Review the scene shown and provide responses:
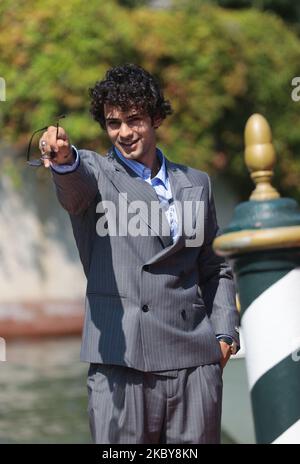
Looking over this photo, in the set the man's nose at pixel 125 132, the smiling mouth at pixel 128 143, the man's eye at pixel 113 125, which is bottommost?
the smiling mouth at pixel 128 143

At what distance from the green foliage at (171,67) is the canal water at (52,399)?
2.69m

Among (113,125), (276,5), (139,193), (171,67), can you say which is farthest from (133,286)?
(276,5)

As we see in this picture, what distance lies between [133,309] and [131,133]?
1.68ft

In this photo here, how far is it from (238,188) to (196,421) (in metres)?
9.75

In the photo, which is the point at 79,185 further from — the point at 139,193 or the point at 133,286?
the point at 133,286

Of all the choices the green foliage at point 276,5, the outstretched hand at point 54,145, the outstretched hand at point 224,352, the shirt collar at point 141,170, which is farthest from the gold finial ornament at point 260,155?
the green foliage at point 276,5

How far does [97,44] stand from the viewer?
1098cm

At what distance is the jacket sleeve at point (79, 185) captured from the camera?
271 cm

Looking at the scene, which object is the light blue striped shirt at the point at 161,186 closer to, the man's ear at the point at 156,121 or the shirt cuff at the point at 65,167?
the man's ear at the point at 156,121

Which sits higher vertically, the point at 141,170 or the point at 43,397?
the point at 43,397

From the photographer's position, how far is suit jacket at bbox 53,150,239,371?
280cm

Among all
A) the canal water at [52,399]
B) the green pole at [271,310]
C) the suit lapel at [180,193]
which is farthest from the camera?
the canal water at [52,399]

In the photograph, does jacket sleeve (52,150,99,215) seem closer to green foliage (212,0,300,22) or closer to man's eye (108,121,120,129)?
man's eye (108,121,120,129)

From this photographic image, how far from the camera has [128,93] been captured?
9.75 ft
